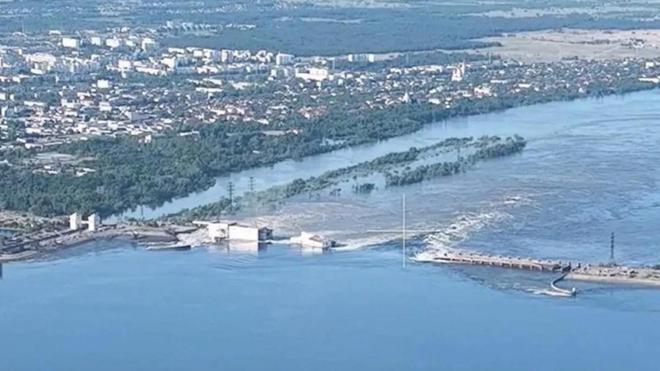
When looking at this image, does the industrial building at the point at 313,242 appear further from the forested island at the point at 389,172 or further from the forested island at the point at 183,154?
the forested island at the point at 183,154

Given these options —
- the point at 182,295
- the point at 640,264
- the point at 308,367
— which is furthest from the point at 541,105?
the point at 308,367

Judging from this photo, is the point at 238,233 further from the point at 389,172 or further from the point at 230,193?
the point at 389,172

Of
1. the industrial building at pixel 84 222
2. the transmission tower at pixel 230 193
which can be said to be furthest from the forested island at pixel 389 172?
the industrial building at pixel 84 222

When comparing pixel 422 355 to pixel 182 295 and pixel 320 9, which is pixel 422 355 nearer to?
pixel 182 295

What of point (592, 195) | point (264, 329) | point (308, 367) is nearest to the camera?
point (308, 367)

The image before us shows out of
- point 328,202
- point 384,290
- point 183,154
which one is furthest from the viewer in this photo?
point 183,154

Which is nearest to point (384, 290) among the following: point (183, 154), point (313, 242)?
point (313, 242)

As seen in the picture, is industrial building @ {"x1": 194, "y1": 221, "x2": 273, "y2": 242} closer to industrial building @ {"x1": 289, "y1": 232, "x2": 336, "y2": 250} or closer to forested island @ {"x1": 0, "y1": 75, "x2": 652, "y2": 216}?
industrial building @ {"x1": 289, "y1": 232, "x2": 336, "y2": 250}
